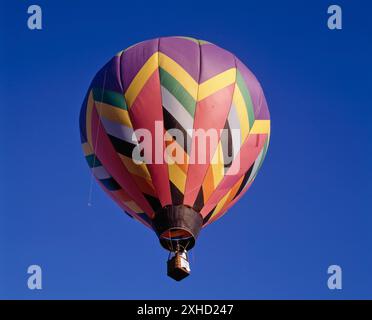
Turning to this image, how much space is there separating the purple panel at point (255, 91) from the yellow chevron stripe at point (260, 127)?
0.07 m

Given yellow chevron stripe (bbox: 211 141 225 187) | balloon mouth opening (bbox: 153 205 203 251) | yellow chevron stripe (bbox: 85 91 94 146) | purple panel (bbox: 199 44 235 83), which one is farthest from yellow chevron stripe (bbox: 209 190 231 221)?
yellow chevron stripe (bbox: 85 91 94 146)

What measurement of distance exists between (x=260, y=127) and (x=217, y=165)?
3.98 ft

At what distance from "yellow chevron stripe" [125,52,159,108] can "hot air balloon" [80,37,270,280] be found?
0.01 meters

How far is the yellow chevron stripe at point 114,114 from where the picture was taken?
16453 millimetres

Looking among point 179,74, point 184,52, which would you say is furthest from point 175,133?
point 184,52

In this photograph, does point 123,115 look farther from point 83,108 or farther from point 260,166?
point 260,166

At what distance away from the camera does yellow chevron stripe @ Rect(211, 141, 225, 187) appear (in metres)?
16.3

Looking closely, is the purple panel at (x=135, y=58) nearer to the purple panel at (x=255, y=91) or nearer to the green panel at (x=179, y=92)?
the green panel at (x=179, y=92)

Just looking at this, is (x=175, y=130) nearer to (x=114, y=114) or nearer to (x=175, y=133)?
(x=175, y=133)

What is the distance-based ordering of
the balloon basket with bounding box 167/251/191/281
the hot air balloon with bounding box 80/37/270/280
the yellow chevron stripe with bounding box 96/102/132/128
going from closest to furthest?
the balloon basket with bounding box 167/251/191/281, the hot air balloon with bounding box 80/37/270/280, the yellow chevron stripe with bounding box 96/102/132/128

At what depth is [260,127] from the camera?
17.2 m

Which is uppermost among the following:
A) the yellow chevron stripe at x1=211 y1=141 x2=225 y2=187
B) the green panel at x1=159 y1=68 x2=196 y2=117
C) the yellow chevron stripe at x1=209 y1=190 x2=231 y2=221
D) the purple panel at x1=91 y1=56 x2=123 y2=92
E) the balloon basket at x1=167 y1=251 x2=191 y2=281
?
the purple panel at x1=91 y1=56 x2=123 y2=92

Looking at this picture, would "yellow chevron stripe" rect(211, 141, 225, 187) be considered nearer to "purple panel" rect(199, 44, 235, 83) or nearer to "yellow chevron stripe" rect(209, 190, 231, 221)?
"yellow chevron stripe" rect(209, 190, 231, 221)

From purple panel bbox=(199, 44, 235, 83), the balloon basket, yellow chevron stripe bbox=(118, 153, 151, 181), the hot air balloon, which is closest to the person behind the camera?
the balloon basket
